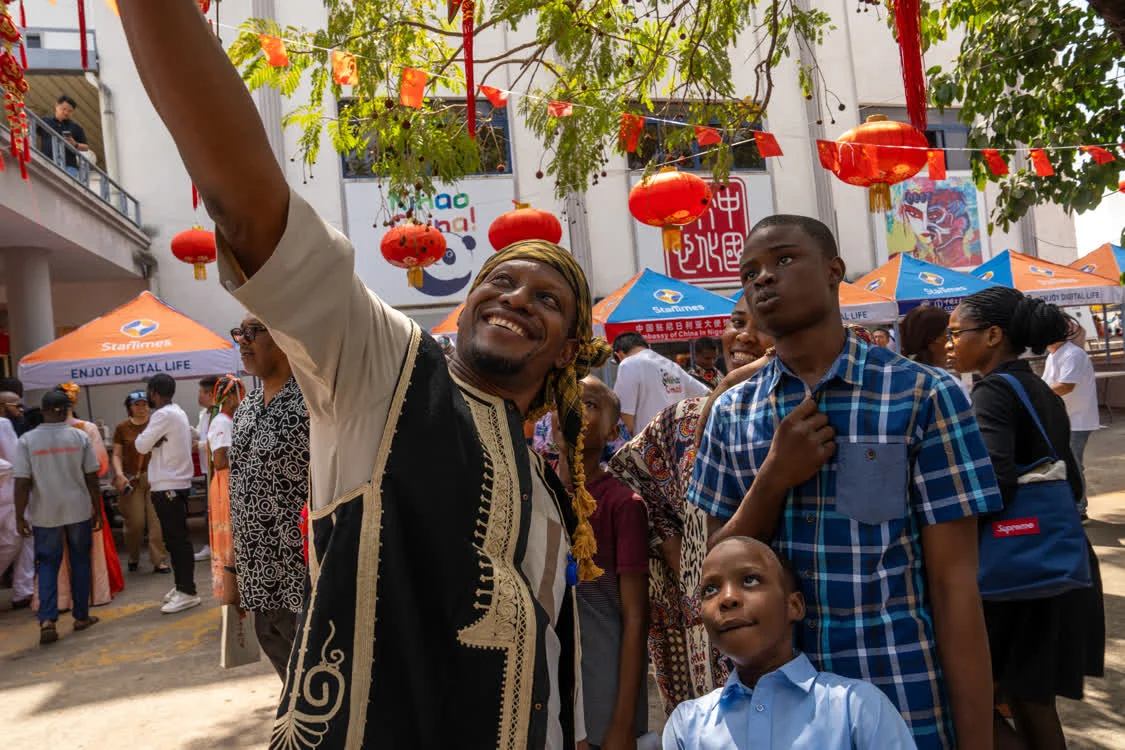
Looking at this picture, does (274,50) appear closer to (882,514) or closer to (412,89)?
(412,89)

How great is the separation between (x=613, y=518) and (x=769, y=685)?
1.16 meters

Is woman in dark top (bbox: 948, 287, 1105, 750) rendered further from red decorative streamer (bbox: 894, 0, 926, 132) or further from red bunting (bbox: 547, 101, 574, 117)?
red bunting (bbox: 547, 101, 574, 117)


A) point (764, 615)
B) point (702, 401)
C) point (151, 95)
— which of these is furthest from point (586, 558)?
point (151, 95)

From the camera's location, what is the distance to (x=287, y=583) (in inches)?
124

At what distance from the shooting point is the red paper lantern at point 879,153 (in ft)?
20.1

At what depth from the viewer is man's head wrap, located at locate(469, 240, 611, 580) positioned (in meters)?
1.74

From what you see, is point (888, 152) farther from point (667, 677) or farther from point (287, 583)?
point (287, 583)

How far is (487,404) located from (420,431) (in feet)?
0.85

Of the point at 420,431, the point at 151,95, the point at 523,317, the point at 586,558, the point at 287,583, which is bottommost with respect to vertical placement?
the point at 287,583

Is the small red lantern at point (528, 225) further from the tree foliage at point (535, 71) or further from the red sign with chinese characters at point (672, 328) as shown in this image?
the red sign with chinese characters at point (672, 328)

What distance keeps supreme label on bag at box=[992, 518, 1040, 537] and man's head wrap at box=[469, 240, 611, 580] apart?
1585mm

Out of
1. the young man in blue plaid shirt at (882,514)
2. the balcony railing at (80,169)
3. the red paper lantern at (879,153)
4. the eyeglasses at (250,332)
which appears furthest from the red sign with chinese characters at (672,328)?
the young man in blue plaid shirt at (882,514)

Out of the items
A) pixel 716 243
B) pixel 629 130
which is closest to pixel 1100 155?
pixel 629 130

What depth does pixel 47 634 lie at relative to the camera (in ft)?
21.3
